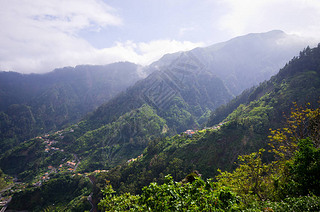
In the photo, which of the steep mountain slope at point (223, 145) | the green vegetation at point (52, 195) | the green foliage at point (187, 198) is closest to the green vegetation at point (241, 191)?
the green foliage at point (187, 198)

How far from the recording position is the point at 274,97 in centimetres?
8088

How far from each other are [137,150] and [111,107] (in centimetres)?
8880

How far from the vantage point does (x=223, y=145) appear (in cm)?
6141

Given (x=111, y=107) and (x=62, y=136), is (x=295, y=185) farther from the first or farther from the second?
(x=111, y=107)

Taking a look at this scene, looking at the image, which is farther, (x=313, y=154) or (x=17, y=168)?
(x=17, y=168)

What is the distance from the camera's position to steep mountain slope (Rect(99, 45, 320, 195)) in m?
56.9

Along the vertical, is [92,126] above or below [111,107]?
below

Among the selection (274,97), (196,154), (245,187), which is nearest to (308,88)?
(274,97)

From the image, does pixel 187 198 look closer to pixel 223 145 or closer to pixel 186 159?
pixel 186 159

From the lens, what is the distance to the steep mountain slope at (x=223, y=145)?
2239 inches

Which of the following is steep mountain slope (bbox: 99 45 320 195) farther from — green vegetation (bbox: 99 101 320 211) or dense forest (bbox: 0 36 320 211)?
green vegetation (bbox: 99 101 320 211)

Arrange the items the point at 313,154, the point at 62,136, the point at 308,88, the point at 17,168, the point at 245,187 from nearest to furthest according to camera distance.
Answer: the point at 313,154
the point at 245,187
the point at 308,88
the point at 17,168
the point at 62,136

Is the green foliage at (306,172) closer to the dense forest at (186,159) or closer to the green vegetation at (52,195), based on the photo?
the dense forest at (186,159)

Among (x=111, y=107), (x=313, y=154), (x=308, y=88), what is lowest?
(x=111, y=107)
